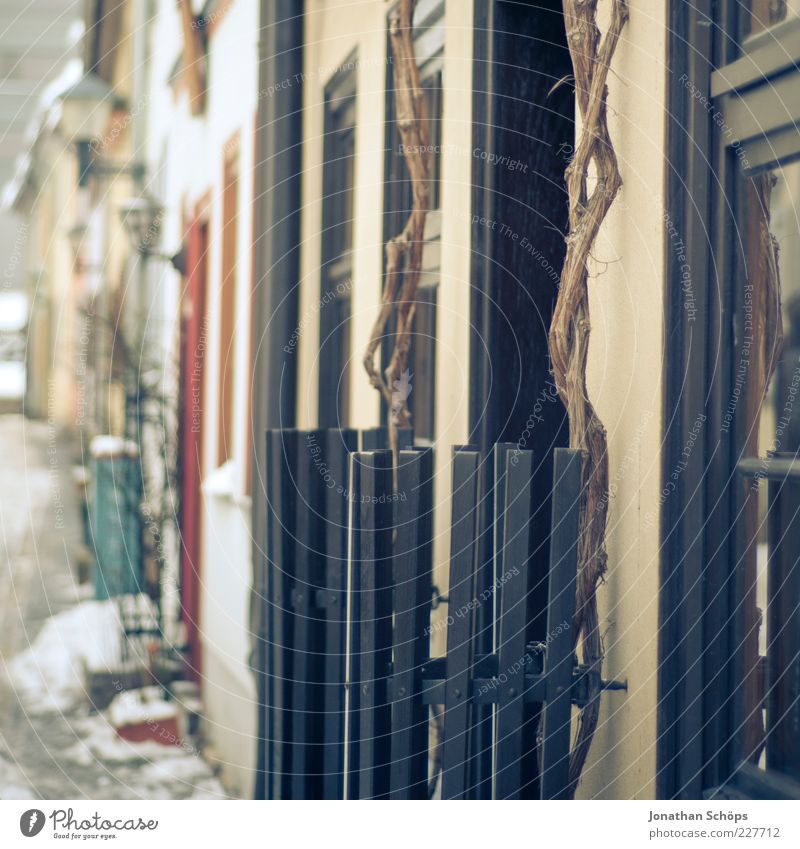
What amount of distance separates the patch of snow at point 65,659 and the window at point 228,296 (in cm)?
102

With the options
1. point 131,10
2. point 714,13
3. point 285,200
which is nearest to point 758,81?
point 714,13

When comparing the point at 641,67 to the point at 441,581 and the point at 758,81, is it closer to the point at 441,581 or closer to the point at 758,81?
the point at 758,81

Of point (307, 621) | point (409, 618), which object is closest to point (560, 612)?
point (409, 618)

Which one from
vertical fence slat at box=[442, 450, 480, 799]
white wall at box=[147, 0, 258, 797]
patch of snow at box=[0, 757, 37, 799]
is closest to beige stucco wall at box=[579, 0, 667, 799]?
vertical fence slat at box=[442, 450, 480, 799]

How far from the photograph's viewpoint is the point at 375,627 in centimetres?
161

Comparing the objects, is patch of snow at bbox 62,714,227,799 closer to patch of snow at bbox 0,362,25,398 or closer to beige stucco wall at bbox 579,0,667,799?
beige stucco wall at bbox 579,0,667,799

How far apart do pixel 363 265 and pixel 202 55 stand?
2.66 metres

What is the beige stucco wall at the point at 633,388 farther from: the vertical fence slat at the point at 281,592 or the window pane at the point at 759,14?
the vertical fence slat at the point at 281,592

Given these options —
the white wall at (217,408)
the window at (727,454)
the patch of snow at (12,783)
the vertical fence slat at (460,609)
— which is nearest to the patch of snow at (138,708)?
the white wall at (217,408)

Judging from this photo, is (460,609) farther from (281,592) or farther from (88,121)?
(88,121)

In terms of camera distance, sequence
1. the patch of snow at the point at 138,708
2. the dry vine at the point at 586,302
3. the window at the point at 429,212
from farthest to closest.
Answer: the patch of snow at the point at 138,708 < the window at the point at 429,212 < the dry vine at the point at 586,302

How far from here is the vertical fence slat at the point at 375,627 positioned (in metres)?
1.61

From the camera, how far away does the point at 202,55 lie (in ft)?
16.9

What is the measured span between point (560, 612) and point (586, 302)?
16.4 inches
